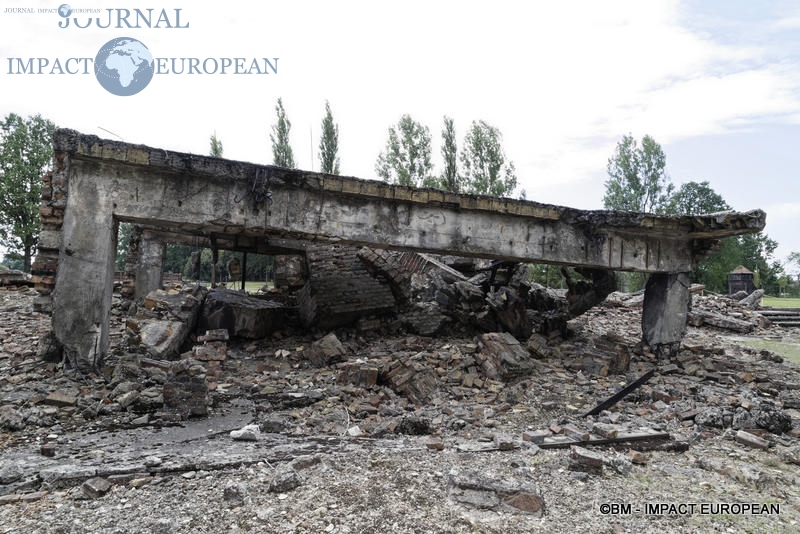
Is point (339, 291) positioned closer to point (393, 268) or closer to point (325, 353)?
point (393, 268)

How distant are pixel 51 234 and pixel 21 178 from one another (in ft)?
74.3

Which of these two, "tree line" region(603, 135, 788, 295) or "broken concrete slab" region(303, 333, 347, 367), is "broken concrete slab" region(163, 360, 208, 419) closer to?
"broken concrete slab" region(303, 333, 347, 367)

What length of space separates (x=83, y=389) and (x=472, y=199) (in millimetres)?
4977

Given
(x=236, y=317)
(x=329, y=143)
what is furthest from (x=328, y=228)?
(x=329, y=143)

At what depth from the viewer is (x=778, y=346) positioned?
34.2ft

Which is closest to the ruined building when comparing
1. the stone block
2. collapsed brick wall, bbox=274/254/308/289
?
collapsed brick wall, bbox=274/254/308/289

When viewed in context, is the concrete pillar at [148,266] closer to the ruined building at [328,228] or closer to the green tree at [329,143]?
the ruined building at [328,228]

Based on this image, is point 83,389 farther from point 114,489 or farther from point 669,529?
point 669,529

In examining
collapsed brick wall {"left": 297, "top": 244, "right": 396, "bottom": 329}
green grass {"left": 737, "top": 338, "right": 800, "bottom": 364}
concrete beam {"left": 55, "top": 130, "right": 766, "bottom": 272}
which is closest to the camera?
concrete beam {"left": 55, "top": 130, "right": 766, "bottom": 272}

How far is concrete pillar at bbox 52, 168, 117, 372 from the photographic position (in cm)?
444

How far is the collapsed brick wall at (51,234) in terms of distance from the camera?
446cm

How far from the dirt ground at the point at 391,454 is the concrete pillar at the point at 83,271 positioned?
0.29m

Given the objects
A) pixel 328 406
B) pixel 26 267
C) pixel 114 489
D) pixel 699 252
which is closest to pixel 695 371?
pixel 699 252

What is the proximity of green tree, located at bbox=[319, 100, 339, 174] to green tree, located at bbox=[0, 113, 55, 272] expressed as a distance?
14.1 meters
